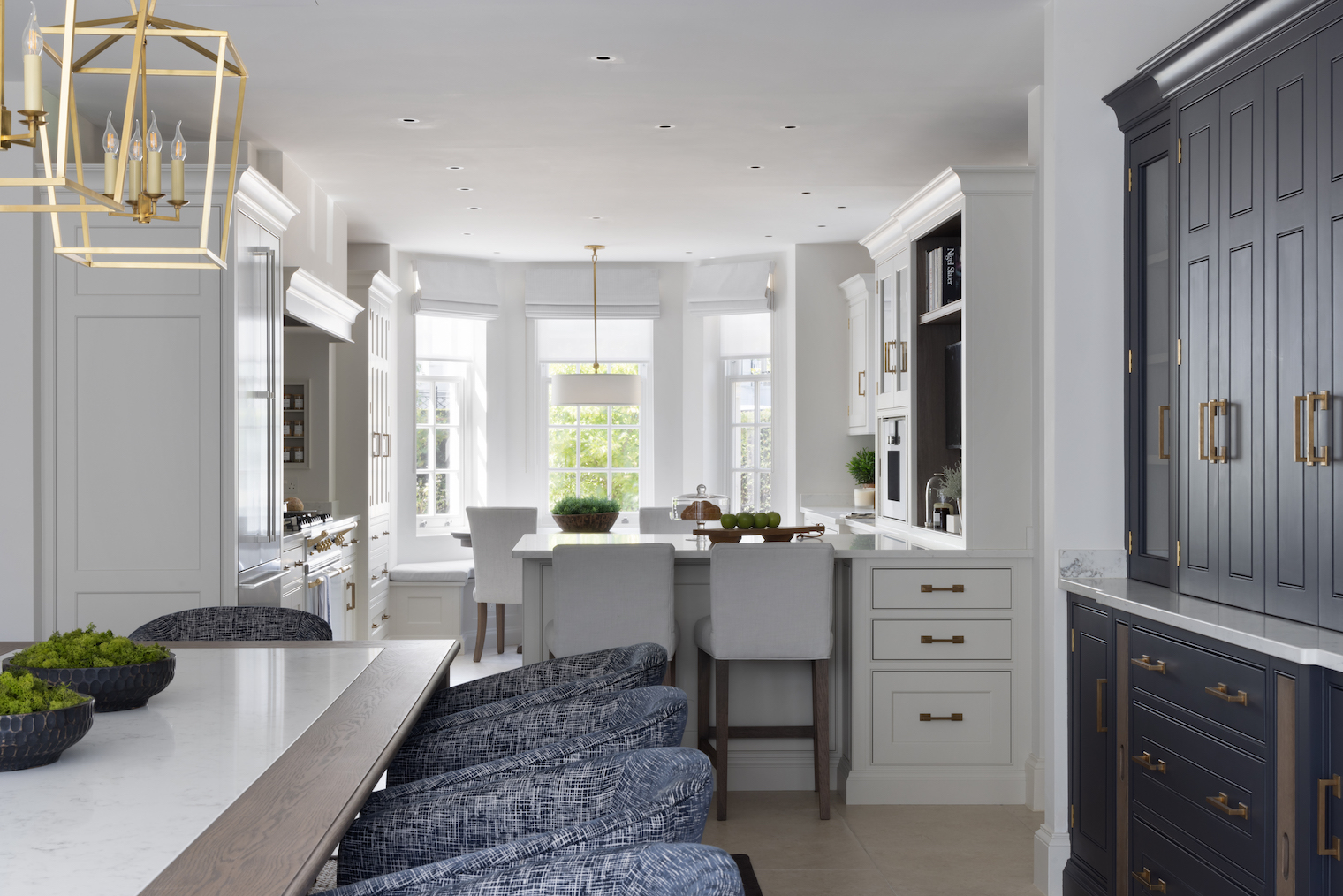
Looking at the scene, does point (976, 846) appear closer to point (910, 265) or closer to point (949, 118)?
point (910, 265)

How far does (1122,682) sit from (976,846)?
3.62 ft

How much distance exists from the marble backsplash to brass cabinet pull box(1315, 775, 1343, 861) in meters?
1.24

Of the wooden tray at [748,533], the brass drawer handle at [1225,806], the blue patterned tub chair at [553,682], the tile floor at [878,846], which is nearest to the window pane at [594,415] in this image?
the wooden tray at [748,533]

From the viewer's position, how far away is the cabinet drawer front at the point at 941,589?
399 cm

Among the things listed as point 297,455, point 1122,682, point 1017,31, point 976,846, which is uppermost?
point 1017,31

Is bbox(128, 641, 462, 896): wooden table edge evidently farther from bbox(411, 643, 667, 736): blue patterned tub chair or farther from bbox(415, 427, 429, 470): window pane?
bbox(415, 427, 429, 470): window pane

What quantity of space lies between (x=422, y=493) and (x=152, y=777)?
22.2 ft

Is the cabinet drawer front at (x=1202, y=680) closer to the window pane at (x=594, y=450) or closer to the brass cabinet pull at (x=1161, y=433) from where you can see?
the brass cabinet pull at (x=1161, y=433)

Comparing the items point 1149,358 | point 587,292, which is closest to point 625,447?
point 587,292

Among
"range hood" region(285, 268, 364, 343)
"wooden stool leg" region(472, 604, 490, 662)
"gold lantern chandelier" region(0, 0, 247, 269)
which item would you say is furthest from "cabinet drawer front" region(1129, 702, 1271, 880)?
"wooden stool leg" region(472, 604, 490, 662)

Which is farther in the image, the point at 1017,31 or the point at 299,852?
the point at 1017,31

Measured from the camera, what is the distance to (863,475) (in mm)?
7371

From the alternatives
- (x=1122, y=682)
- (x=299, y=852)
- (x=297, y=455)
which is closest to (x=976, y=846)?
(x=1122, y=682)

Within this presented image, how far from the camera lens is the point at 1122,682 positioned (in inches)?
109
